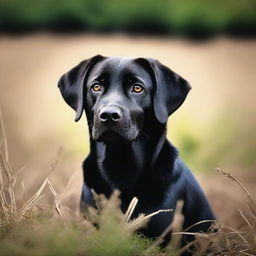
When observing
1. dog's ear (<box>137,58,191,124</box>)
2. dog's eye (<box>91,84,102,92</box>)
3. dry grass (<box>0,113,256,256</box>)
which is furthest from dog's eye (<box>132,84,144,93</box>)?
dry grass (<box>0,113,256,256</box>)

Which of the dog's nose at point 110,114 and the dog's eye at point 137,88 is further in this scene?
the dog's eye at point 137,88

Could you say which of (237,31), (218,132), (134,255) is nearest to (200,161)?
(218,132)

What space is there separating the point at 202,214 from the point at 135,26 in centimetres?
1190

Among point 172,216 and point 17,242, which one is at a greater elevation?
point 17,242

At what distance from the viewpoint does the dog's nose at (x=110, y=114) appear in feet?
13.9

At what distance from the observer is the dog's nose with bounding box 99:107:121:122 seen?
4.23 m

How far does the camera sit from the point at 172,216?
439 centimetres

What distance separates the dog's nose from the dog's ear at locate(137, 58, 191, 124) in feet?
1.29

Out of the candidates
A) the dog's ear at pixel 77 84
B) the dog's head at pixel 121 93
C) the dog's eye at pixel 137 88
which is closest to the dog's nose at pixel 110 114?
the dog's head at pixel 121 93

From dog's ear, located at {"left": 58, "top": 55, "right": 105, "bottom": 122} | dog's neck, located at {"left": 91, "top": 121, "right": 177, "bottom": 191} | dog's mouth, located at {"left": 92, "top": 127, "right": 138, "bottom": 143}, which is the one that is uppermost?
dog's ear, located at {"left": 58, "top": 55, "right": 105, "bottom": 122}

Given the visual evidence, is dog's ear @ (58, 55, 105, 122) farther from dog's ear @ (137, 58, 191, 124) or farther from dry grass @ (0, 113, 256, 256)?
dry grass @ (0, 113, 256, 256)

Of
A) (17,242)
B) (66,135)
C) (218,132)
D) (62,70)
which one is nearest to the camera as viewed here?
(17,242)

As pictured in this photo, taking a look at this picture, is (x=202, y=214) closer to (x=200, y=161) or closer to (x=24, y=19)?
(x=200, y=161)

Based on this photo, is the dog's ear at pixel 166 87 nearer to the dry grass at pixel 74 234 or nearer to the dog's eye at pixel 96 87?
the dog's eye at pixel 96 87
